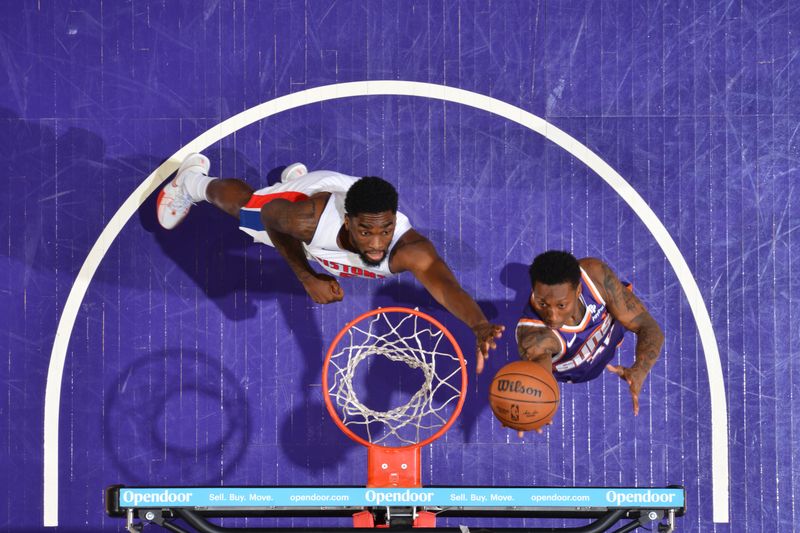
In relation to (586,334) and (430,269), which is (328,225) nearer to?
(430,269)

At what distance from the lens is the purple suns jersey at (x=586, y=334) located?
555cm

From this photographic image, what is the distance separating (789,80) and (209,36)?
4.59 meters

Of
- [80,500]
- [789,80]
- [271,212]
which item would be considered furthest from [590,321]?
[80,500]

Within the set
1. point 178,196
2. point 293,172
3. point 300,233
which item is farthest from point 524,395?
point 178,196

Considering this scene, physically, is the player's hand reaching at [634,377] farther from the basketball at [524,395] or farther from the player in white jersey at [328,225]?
the player in white jersey at [328,225]

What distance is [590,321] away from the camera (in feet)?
18.4

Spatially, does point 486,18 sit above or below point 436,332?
above

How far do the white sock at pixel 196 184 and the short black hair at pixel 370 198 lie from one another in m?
1.46

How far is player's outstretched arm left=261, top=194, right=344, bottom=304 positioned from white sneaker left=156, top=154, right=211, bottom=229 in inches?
34.4

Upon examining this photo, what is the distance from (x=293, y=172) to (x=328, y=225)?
3.07ft

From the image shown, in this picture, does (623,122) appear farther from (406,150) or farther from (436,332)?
(436,332)

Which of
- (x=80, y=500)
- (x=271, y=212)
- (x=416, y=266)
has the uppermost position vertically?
(x=271, y=212)

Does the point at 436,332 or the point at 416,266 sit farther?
the point at 436,332

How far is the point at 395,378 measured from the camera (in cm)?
643
